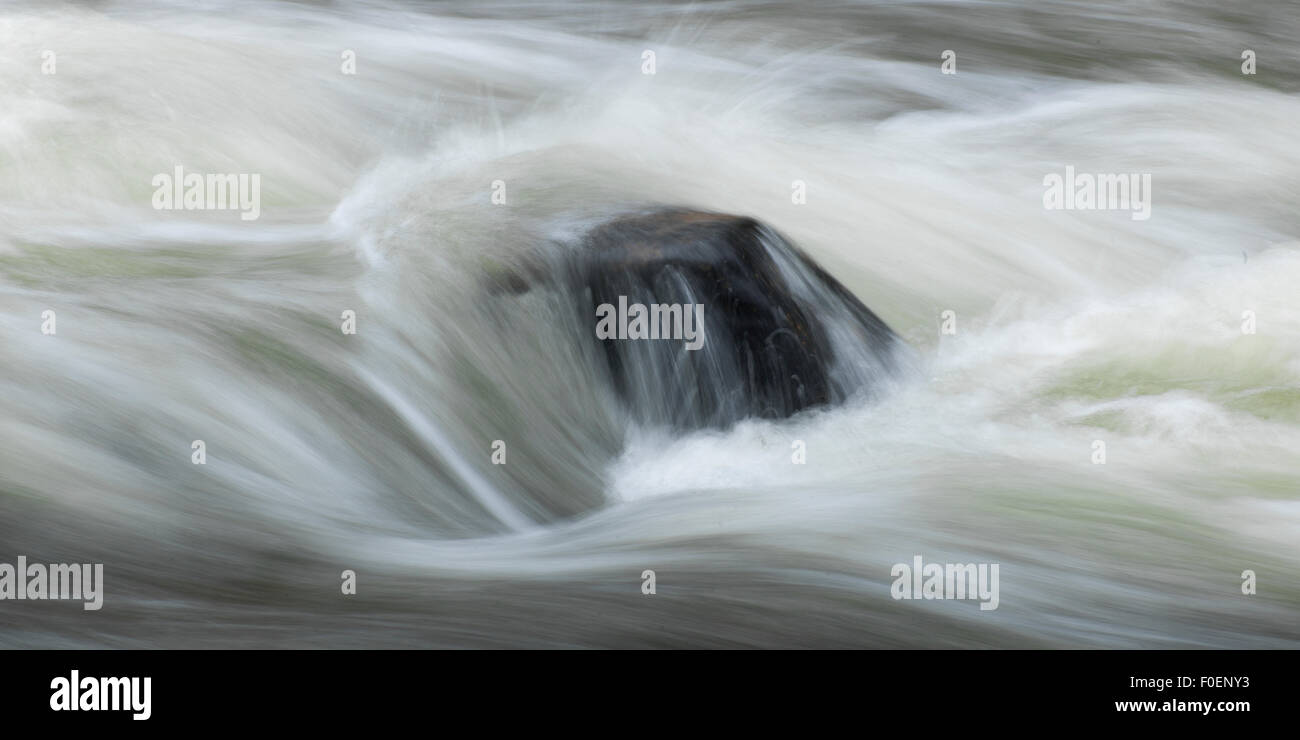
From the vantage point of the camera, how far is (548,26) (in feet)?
29.3

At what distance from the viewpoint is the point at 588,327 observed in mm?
5344

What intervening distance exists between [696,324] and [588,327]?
0.46m

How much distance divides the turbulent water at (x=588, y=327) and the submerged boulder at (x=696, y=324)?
0.11 m

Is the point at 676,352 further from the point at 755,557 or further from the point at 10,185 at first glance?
the point at 10,185

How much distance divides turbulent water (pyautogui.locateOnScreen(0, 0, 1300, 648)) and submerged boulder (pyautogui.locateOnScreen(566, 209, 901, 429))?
109mm

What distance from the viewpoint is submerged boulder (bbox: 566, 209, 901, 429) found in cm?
527

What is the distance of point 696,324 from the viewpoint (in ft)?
17.3

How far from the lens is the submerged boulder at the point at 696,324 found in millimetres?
5273

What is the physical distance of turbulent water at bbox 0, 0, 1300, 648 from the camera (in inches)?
173

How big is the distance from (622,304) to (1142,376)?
2.66 m

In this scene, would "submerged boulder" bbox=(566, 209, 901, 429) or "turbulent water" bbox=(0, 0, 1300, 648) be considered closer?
"turbulent water" bbox=(0, 0, 1300, 648)

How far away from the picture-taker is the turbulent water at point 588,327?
4.39 metres

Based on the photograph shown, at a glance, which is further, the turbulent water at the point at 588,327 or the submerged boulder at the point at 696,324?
the submerged boulder at the point at 696,324

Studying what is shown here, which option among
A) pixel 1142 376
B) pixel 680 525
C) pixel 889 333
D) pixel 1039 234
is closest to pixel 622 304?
pixel 680 525
